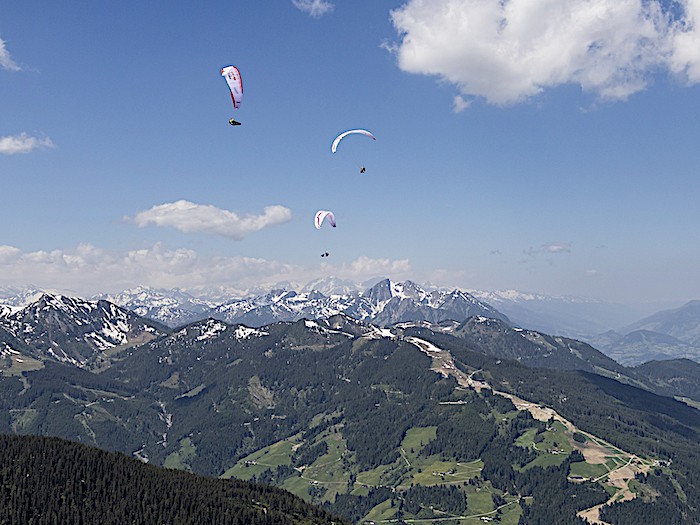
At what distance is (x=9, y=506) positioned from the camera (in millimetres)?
193500

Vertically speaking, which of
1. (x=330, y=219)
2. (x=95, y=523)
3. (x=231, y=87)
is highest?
(x=231, y=87)

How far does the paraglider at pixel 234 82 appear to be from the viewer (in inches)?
4690

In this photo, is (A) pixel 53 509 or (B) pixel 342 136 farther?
(A) pixel 53 509

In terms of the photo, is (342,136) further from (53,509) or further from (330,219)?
(53,509)

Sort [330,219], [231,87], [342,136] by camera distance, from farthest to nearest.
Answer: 1. [330,219]
2. [342,136]
3. [231,87]

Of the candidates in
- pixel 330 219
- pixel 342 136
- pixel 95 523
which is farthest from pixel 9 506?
pixel 342 136

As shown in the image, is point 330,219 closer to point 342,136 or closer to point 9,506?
point 342,136

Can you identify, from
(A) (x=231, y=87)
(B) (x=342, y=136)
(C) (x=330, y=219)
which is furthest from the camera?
(C) (x=330, y=219)

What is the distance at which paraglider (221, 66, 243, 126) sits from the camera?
119125 millimetres

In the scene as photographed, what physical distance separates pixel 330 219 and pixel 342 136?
38396 millimetres

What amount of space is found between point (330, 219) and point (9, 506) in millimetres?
140491

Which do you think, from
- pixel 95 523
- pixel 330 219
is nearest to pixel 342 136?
pixel 330 219

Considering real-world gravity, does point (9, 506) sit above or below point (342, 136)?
below

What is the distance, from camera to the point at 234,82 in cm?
12212
